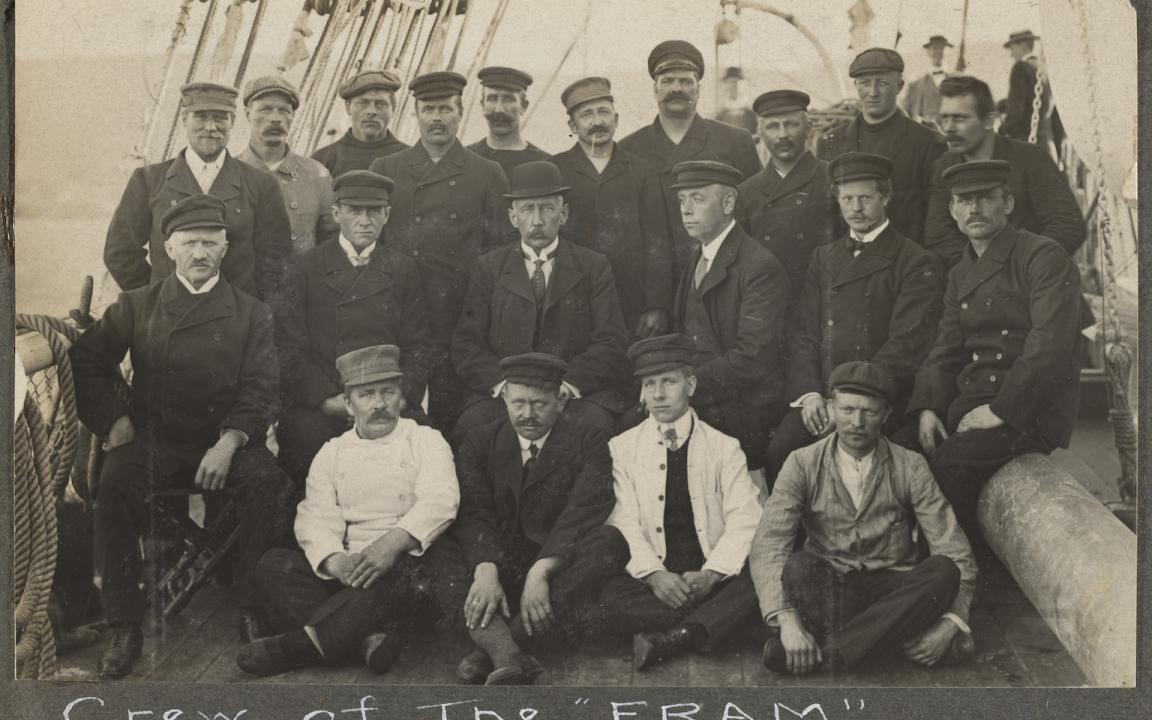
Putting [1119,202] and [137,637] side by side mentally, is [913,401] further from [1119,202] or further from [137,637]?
[137,637]

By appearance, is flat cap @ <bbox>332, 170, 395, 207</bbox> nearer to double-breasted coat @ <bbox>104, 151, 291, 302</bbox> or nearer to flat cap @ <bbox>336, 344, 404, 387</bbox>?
double-breasted coat @ <bbox>104, 151, 291, 302</bbox>

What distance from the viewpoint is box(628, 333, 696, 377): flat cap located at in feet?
14.5

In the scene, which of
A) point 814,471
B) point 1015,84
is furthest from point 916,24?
point 814,471

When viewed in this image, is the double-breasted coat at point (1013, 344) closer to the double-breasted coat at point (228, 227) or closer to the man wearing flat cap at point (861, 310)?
the man wearing flat cap at point (861, 310)

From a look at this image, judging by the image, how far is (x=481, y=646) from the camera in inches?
171

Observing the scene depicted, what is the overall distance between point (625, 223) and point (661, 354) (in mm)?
479

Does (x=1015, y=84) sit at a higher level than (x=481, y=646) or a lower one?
higher

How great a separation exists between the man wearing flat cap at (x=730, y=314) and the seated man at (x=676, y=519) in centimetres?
6

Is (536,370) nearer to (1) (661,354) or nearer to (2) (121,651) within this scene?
(1) (661,354)

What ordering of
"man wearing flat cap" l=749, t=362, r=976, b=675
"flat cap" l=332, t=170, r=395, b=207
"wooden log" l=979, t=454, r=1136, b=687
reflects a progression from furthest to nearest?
"flat cap" l=332, t=170, r=395, b=207
"man wearing flat cap" l=749, t=362, r=976, b=675
"wooden log" l=979, t=454, r=1136, b=687

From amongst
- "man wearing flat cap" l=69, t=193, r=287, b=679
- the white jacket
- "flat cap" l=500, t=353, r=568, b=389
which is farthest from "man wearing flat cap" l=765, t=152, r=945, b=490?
"man wearing flat cap" l=69, t=193, r=287, b=679

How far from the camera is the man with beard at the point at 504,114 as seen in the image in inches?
181

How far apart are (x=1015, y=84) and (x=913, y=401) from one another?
1140 millimetres

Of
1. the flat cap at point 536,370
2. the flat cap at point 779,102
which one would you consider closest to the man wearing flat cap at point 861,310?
the flat cap at point 779,102
